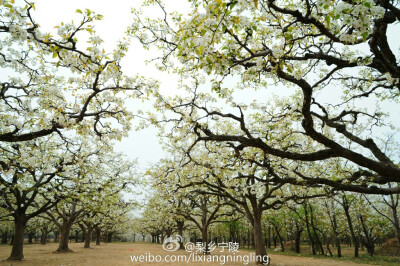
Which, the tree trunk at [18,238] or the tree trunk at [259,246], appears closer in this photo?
the tree trunk at [259,246]

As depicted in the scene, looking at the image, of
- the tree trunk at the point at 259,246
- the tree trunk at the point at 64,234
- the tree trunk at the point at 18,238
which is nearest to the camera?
the tree trunk at the point at 259,246

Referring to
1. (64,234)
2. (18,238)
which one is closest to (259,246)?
(18,238)

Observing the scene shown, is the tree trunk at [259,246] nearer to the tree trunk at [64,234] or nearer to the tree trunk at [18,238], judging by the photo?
the tree trunk at [18,238]

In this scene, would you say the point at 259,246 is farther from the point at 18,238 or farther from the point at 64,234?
the point at 64,234

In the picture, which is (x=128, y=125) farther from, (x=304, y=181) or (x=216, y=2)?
(x=304, y=181)

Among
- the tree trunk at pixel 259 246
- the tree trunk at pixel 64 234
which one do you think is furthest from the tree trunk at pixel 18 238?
the tree trunk at pixel 259 246

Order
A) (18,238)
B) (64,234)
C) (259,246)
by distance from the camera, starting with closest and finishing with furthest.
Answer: (259,246)
(18,238)
(64,234)

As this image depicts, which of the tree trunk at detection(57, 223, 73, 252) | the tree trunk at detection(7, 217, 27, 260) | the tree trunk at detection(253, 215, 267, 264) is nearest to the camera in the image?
the tree trunk at detection(253, 215, 267, 264)

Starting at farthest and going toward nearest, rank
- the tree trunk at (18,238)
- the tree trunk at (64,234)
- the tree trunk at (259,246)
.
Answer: the tree trunk at (64,234)
the tree trunk at (18,238)
the tree trunk at (259,246)

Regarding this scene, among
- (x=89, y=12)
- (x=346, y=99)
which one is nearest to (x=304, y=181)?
(x=346, y=99)

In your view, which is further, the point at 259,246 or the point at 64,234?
the point at 64,234

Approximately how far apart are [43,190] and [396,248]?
4403 centimetres

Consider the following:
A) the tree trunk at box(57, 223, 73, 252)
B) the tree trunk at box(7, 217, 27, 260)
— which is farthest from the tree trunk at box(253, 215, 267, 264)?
the tree trunk at box(57, 223, 73, 252)

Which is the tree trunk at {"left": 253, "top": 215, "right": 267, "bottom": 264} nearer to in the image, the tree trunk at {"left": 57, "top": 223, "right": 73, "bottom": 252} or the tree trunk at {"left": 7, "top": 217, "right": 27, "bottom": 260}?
the tree trunk at {"left": 7, "top": 217, "right": 27, "bottom": 260}
